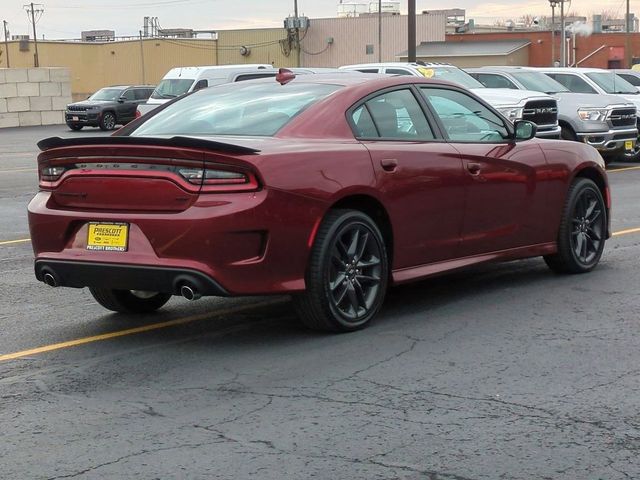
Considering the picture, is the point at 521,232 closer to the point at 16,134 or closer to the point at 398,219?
the point at 398,219

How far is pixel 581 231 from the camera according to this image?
29.3 feet

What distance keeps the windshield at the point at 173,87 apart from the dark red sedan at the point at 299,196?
852 inches

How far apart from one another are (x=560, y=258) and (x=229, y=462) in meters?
4.79

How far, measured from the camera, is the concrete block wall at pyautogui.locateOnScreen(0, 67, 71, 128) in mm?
49469

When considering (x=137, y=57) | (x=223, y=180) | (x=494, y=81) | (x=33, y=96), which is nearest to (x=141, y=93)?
(x=33, y=96)

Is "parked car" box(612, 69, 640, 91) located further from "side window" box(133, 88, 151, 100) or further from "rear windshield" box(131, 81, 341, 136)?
"side window" box(133, 88, 151, 100)

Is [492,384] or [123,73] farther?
[123,73]

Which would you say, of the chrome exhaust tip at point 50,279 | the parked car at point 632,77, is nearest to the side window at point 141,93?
the parked car at point 632,77

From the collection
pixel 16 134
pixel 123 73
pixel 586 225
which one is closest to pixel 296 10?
pixel 123 73

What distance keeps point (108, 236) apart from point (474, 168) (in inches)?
104

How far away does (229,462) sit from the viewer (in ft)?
15.2

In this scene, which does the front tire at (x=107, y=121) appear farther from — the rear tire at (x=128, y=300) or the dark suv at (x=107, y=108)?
the rear tire at (x=128, y=300)

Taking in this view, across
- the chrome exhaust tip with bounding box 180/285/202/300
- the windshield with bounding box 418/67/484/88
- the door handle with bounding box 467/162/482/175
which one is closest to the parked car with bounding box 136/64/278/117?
the windshield with bounding box 418/67/484/88

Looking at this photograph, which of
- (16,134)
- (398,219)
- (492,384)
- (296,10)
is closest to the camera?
(492,384)
